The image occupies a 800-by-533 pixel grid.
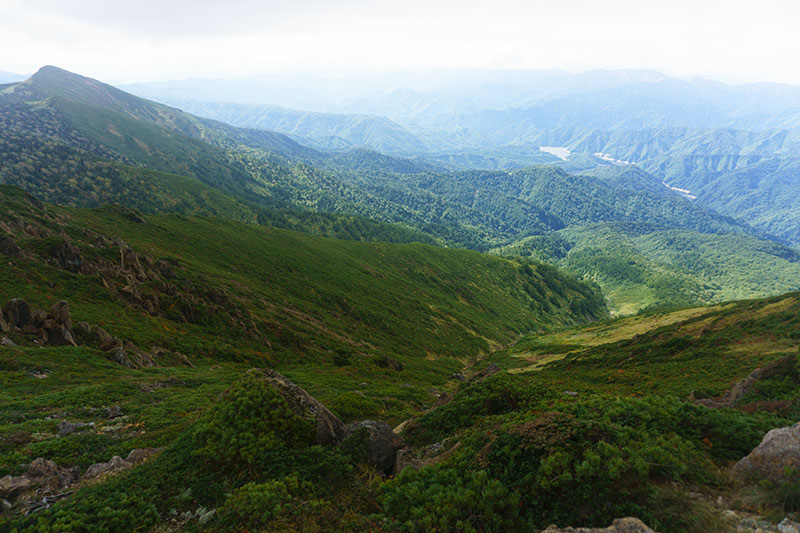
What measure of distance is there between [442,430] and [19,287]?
165 ft

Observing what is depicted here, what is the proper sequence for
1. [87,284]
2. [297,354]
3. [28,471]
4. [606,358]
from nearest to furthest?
[28,471]
[87,284]
[606,358]
[297,354]

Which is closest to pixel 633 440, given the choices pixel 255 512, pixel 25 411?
pixel 255 512

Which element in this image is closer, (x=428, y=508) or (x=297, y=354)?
(x=428, y=508)

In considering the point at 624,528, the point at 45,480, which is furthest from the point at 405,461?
the point at 45,480

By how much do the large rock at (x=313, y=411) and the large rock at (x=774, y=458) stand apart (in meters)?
16.7

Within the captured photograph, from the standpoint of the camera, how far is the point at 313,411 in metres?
19.0

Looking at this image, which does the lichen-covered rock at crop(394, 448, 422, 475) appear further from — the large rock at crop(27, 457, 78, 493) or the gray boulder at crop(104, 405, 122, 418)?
the gray boulder at crop(104, 405, 122, 418)

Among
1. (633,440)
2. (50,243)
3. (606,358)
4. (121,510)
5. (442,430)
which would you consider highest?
(50,243)

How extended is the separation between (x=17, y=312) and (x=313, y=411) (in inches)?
1373

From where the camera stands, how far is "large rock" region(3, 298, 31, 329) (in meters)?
31.7

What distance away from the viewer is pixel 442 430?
1989 cm

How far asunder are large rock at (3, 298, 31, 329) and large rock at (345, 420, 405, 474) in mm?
36353

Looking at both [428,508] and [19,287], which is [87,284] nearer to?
[19,287]

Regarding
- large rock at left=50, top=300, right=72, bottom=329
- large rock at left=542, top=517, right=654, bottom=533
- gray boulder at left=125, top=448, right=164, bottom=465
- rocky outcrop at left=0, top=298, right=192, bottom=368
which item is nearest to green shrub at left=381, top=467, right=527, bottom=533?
large rock at left=542, top=517, right=654, bottom=533
